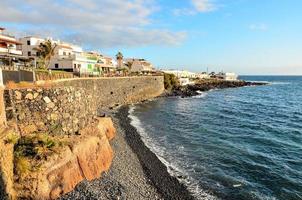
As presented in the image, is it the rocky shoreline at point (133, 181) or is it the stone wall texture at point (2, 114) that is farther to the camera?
the rocky shoreline at point (133, 181)

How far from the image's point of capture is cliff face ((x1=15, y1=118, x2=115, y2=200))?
14945 mm

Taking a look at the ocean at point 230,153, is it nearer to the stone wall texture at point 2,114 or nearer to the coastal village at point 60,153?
the coastal village at point 60,153

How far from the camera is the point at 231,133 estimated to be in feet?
117

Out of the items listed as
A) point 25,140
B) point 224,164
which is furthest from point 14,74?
point 224,164

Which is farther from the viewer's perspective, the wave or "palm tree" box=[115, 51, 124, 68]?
"palm tree" box=[115, 51, 124, 68]

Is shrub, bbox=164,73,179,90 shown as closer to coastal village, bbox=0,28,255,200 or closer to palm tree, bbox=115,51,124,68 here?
palm tree, bbox=115,51,124,68

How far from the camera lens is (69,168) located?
16859 mm

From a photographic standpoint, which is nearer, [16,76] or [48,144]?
[48,144]

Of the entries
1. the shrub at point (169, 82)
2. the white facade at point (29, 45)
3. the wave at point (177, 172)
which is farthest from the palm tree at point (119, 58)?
the wave at point (177, 172)

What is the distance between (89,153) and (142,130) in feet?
55.1

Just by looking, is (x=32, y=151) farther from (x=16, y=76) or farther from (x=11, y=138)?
(x=16, y=76)

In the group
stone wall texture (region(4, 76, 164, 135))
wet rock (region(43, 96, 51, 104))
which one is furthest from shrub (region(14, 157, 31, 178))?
wet rock (region(43, 96, 51, 104))

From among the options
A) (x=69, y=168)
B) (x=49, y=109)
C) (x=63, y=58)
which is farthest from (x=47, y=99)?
(x=63, y=58)

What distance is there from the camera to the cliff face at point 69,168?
14.9 m
